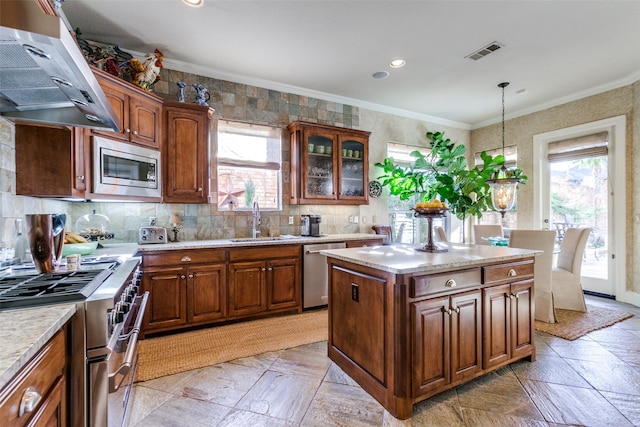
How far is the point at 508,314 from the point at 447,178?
1.25m

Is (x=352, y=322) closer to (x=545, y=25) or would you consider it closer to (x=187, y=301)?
(x=187, y=301)

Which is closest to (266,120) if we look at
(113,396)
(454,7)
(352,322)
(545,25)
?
(454,7)

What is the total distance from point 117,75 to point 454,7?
309 cm

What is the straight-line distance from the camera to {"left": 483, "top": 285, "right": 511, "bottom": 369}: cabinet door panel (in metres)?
2.03

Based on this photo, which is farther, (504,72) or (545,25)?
(504,72)

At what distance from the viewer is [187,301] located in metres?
2.85

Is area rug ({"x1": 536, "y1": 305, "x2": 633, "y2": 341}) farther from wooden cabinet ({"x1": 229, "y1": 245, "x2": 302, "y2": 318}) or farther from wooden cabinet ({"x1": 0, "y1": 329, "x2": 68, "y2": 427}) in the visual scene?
wooden cabinet ({"x1": 0, "y1": 329, "x2": 68, "y2": 427})

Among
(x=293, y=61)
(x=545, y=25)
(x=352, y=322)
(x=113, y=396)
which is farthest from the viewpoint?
(x=293, y=61)

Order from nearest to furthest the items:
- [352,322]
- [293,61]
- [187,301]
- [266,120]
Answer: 1. [352,322]
2. [187,301]
3. [293,61]
4. [266,120]

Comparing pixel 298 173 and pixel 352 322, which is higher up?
pixel 298 173

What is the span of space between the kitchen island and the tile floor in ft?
0.37

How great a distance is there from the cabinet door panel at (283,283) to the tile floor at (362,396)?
87 cm

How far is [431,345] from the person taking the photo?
177cm

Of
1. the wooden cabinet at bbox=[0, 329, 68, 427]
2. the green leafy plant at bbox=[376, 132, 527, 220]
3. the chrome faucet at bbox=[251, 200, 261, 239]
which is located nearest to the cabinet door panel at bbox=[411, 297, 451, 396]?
the green leafy plant at bbox=[376, 132, 527, 220]
